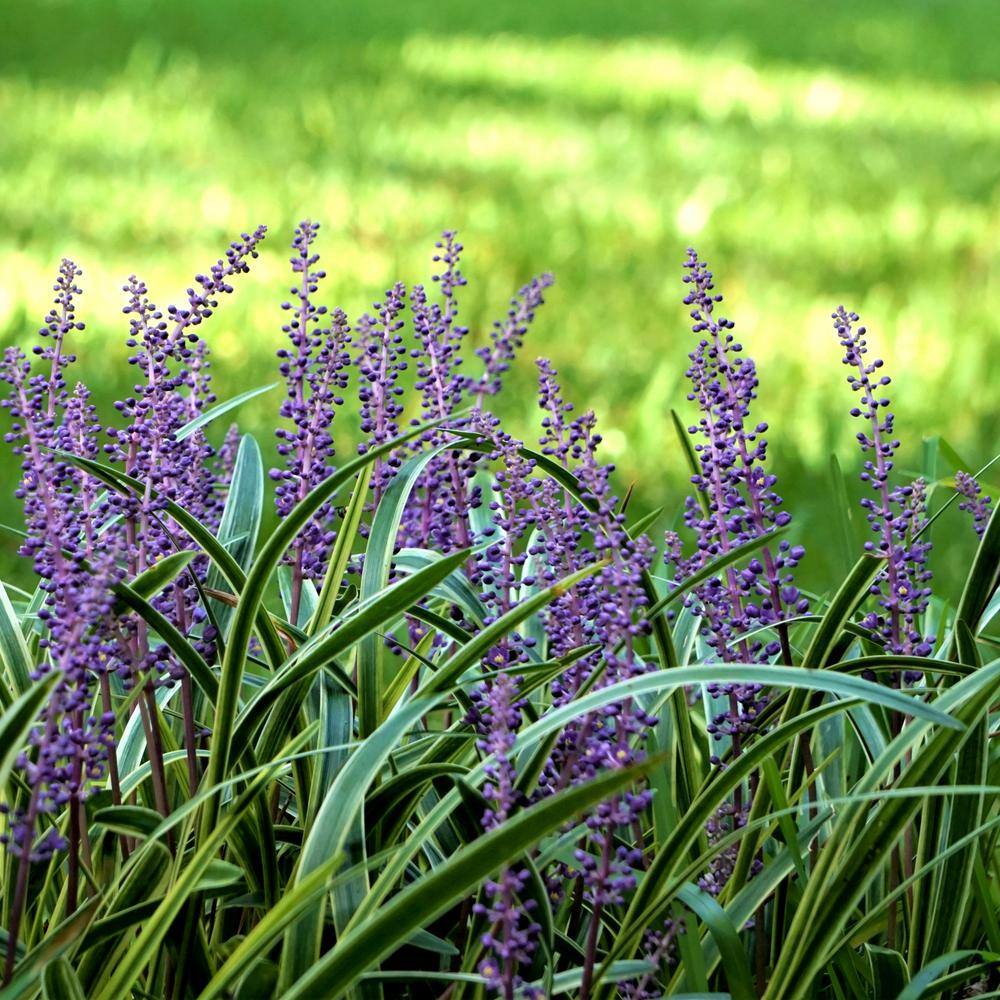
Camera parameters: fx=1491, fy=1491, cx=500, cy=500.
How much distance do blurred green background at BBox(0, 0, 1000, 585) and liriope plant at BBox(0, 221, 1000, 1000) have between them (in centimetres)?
130

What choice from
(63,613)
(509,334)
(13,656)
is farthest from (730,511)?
(13,656)

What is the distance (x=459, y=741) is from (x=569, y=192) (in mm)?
6840

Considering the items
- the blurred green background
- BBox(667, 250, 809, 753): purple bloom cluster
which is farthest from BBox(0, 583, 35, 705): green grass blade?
the blurred green background

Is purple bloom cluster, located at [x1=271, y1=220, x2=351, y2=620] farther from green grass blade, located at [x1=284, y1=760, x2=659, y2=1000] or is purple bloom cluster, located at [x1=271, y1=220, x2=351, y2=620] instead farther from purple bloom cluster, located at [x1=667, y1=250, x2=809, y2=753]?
green grass blade, located at [x1=284, y1=760, x2=659, y2=1000]

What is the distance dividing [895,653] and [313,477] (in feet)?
2.42

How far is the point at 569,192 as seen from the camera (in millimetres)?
8375

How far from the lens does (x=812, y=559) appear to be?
4270 mm

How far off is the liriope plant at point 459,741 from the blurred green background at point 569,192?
4.26 ft

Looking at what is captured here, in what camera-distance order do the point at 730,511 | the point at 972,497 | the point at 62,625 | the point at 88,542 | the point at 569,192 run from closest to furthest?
the point at 62,625 < the point at 88,542 < the point at 730,511 < the point at 972,497 < the point at 569,192

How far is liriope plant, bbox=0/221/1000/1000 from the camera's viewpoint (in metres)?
1.37

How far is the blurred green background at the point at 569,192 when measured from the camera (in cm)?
554

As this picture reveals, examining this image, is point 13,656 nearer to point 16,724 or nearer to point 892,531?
point 16,724

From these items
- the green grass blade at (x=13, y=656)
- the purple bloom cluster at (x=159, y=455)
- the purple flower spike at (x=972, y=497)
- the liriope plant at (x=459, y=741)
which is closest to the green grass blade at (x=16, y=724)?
the liriope plant at (x=459, y=741)

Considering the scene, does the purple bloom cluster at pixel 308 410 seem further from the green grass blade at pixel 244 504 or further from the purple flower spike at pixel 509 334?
the purple flower spike at pixel 509 334
